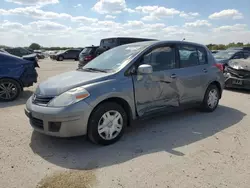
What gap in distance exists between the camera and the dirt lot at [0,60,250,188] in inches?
117

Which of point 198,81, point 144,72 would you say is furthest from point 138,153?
point 198,81

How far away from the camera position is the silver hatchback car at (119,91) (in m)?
3.61

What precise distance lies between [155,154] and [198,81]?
7.77ft

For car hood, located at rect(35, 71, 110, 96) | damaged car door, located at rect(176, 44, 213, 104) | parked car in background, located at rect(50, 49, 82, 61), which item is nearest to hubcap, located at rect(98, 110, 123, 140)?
car hood, located at rect(35, 71, 110, 96)

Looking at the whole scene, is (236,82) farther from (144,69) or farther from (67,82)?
(67,82)

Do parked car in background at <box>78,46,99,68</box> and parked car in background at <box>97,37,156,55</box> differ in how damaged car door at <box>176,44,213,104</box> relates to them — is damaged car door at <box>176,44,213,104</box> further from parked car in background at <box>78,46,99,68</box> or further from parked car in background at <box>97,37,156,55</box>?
parked car in background at <box>78,46,99,68</box>

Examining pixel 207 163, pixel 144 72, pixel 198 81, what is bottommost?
pixel 207 163

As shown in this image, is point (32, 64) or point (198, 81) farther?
point (32, 64)

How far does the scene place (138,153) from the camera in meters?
3.67

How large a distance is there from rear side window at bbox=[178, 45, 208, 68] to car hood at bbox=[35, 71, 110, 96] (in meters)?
1.87

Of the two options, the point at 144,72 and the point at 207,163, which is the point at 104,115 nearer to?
the point at 144,72

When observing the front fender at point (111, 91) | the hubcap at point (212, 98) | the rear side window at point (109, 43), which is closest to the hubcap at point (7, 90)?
the front fender at point (111, 91)

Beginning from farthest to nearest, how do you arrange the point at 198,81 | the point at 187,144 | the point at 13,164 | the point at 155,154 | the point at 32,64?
the point at 32,64, the point at 198,81, the point at 187,144, the point at 155,154, the point at 13,164

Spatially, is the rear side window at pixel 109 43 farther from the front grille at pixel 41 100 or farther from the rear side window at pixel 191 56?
the front grille at pixel 41 100
